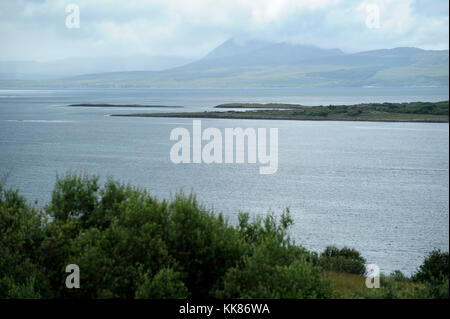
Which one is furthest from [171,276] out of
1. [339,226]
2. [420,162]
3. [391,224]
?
[420,162]

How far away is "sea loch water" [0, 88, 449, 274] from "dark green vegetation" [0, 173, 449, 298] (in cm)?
1313

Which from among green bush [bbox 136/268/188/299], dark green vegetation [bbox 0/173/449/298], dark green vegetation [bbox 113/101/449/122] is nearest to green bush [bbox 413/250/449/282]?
dark green vegetation [bbox 0/173/449/298]

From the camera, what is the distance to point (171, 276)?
11258 millimetres

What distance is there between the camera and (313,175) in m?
51.5

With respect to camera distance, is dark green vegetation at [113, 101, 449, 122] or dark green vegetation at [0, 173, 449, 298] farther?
dark green vegetation at [113, 101, 449, 122]

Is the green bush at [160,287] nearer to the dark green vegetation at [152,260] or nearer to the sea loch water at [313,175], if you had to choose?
the dark green vegetation at [152,260]

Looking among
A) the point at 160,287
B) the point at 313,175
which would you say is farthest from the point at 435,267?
the point at 313,175

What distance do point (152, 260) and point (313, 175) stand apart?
132ft

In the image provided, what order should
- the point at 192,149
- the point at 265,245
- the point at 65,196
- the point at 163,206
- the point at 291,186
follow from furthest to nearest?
1. the point at 192,149
2. the point at 291,186
3. the point at 65,196
4. the point at 163,206
5. the point at 265,245

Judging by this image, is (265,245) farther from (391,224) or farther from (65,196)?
(391,224)

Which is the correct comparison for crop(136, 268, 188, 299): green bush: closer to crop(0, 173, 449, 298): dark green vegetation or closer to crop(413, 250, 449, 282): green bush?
crop(0, 173, 449, 298): dark green vegetation

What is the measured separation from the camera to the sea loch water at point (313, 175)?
3111 centimetres

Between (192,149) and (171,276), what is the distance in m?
59.1

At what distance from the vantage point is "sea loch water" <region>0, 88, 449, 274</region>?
31.1m
